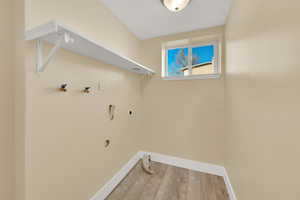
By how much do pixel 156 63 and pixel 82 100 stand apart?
156cm

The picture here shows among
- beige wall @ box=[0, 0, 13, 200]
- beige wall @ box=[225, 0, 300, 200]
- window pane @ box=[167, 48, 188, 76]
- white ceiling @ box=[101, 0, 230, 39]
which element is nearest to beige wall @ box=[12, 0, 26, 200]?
beige wall @ box=[0, 0, 13, 200]

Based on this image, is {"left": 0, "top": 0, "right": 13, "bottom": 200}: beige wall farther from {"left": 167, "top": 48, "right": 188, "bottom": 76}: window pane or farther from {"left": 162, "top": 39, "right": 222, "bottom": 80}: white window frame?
{"left": 167, "top": 48, "right": 188, "bottom": 76}: window pane

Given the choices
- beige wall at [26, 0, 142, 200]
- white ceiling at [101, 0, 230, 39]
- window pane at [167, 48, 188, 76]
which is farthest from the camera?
window pane at [167, 48, 188, 76]

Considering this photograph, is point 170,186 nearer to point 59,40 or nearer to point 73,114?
point 73,114

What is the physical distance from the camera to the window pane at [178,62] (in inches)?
87.0

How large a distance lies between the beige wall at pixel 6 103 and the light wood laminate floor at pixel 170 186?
3.46 ft

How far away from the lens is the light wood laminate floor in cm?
148

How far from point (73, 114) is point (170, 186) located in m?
1.61

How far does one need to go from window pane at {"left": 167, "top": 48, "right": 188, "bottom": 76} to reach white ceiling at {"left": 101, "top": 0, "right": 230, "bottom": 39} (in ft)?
1.18

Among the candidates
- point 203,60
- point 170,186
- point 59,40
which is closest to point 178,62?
point 203,60

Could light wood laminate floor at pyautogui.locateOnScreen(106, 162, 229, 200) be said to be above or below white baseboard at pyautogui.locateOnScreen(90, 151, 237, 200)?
below

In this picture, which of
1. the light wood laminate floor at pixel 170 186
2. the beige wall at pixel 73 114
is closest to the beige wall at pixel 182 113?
the light wood laminate floor at pixel 170 186

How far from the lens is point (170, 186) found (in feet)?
5.40

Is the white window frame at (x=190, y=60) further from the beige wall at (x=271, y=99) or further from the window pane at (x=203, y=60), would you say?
the beige wall at (x=271, y=99)
